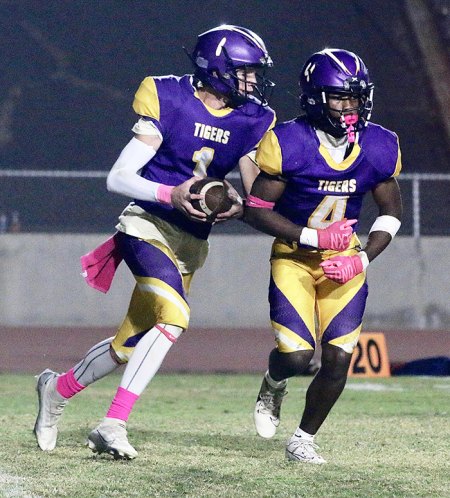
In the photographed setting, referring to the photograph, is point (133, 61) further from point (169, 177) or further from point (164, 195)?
point (164, 195)

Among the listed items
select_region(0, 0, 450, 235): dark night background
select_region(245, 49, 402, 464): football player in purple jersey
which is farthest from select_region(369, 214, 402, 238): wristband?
select_region(0, 0, 450, 235): dark night background

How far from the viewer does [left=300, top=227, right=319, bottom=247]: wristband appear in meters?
5.65

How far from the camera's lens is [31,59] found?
19250 mm

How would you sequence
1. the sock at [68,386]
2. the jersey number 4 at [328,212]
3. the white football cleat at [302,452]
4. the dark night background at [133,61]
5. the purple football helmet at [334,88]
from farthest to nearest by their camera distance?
1. the dark night background at [133,61]
2. the sock at [68,386]
3. the jersey number 4 at [328,212]
4. the purple football helmet at [334,88]
5. the white football cleat at [302,452]

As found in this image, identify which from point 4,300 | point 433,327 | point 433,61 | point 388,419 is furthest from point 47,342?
point 433,61

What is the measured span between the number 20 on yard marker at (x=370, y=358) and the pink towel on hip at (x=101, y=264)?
4022 millimetres

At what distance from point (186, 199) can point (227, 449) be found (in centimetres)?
120

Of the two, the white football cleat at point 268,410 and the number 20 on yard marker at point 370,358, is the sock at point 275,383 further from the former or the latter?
the number 20 on yard marker at point 370,358

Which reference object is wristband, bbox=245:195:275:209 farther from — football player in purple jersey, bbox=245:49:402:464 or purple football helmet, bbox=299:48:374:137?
purple football helmet, bbox=299:48:374:137

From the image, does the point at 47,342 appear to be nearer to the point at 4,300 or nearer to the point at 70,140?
the point at 4,300

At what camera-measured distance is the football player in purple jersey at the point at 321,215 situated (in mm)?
5684

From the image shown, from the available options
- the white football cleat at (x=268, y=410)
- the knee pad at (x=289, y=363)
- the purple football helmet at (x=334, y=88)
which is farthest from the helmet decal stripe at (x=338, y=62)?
the white football cleat at (x=268, y=410)

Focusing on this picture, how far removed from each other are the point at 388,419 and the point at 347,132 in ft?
7.24

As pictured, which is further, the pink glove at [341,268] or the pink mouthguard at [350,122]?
the pink mouthguard at [350,122]
